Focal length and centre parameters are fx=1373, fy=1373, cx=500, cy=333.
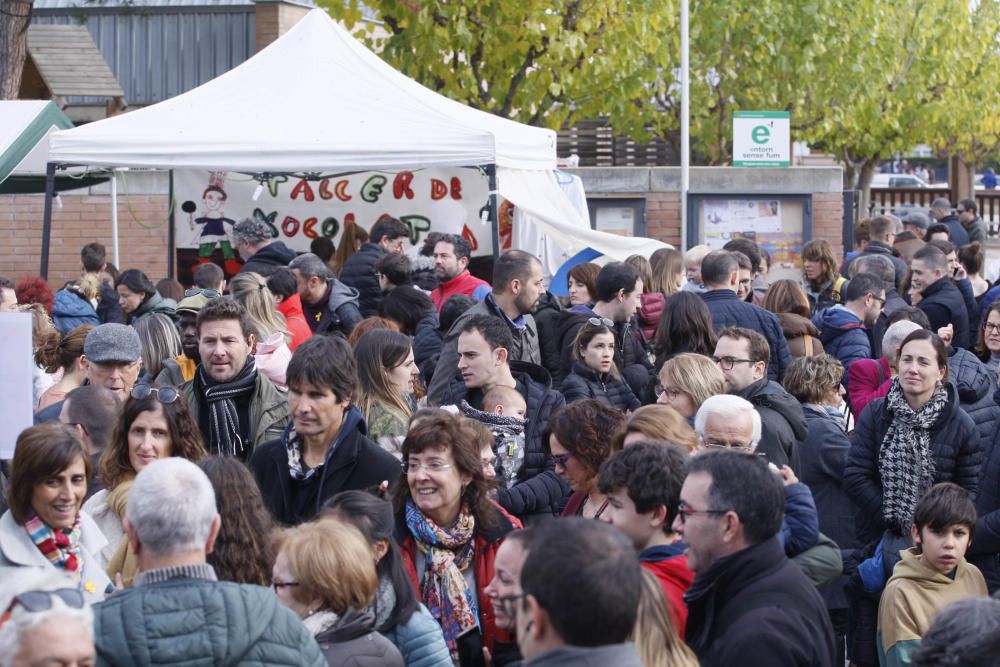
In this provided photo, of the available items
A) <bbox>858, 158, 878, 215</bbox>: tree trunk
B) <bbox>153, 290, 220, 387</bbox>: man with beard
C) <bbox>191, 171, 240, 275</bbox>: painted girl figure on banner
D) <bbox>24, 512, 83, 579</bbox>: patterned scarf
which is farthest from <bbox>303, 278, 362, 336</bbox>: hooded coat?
<bbox>858, 158, 878, 215</bbox>: tree trunk

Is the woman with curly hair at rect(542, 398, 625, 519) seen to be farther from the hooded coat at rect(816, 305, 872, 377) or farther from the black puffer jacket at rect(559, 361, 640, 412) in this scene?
the hooded coat at rect(816, 305, 872, 377)

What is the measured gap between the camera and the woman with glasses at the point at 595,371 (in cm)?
668

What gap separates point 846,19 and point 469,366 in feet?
59.2

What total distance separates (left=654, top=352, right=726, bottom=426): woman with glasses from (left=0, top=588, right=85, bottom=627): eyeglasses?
332cm

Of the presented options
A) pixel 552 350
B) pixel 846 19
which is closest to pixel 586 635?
pixel 552 350

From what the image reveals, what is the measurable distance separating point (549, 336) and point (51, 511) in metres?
4.01

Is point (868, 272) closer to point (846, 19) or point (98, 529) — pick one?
point (98, 529)

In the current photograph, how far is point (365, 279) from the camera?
10141 mm

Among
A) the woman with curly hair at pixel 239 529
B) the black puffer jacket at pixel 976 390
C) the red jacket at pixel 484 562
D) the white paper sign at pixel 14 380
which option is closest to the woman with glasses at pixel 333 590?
the woman with curly hair at pixel 239 529

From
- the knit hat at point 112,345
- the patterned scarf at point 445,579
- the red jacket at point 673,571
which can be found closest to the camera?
the red jacket at point 673,571

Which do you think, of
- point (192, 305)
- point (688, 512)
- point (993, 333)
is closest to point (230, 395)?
point (192, 305)

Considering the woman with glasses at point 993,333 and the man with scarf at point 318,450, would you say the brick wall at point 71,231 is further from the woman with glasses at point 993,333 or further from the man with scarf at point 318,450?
the man with scarf at point 318,450

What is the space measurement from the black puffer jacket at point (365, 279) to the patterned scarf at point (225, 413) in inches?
169

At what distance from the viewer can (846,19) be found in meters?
22.1
